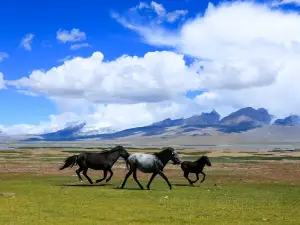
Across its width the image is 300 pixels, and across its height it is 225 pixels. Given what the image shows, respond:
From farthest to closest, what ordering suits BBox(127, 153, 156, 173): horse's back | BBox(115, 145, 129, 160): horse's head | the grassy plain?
BBox(115, 145, 129, 160): horse's head < BBox(127, 153, 156, 173): horse's back < the grassy plain

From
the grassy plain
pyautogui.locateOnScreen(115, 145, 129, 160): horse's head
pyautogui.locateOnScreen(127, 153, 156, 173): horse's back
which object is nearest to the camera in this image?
the grassy plain

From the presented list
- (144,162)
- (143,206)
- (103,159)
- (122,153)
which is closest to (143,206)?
(143,206)

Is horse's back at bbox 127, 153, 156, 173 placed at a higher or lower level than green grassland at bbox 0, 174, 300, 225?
higher

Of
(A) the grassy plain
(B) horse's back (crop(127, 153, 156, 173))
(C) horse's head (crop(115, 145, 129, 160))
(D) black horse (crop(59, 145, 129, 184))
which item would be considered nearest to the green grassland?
(A) the grassy plain

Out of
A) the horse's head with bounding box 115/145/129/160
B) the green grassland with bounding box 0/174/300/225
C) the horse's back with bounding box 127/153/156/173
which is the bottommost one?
the green grassland with bounding box 0/174/300/225

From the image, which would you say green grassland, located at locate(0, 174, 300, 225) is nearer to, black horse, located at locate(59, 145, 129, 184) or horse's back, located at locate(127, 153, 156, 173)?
horse's back, located at locate(127, 153, 156, 173)

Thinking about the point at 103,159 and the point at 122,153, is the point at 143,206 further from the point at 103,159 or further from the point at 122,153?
the point at 103,159

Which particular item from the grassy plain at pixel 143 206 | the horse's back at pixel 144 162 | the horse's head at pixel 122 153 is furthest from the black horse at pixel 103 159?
the grassy plain at pixel 143 206

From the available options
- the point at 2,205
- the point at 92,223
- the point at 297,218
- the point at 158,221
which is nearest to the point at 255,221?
the point at 297,218

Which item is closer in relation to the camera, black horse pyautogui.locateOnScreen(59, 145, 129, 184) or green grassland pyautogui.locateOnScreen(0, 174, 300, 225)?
green grassland pyautogui.locateOnScreen(0, 174, 300, 225)

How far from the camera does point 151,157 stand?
90.8ft

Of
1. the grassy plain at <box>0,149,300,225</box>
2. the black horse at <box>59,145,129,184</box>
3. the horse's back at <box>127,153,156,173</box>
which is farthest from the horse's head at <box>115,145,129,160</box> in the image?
the grassy plain at <box>0,149,300,225</box>

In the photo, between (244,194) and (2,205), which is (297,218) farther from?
(2,205)

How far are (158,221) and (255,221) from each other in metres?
3.80
